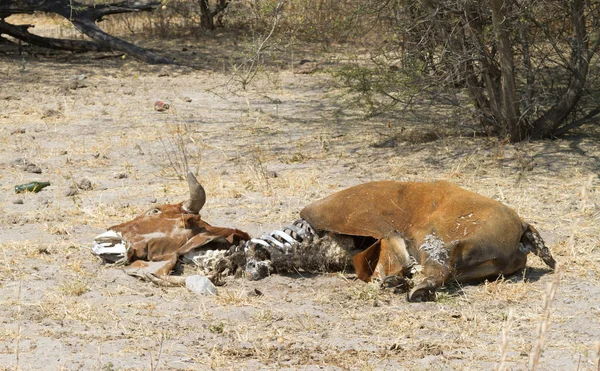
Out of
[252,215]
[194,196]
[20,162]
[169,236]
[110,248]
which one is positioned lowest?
[20,162]

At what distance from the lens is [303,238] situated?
17.5 ft

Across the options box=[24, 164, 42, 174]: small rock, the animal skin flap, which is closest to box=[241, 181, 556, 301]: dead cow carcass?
the animal skin flap

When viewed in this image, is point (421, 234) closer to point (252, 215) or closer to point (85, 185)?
point (252, 215)

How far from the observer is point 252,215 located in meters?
6.64

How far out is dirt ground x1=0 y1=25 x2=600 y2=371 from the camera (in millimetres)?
4133

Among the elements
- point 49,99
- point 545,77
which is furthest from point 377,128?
point 49,99

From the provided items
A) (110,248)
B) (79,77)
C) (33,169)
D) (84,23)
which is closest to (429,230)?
(110,248)

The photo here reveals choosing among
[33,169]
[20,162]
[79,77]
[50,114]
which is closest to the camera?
[33,169]

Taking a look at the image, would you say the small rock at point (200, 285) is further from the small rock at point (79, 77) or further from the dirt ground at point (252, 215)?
the small rock at point (79, 77)

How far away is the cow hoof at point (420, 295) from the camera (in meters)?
4.79

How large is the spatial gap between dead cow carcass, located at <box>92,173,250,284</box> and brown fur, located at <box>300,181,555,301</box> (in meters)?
0.61

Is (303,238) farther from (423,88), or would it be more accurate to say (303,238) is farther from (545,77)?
(545,77)

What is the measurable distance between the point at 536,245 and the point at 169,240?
2190 mm

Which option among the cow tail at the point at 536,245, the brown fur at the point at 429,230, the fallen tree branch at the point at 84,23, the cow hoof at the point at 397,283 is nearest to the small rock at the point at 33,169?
the brown fur at the point at 429,230
